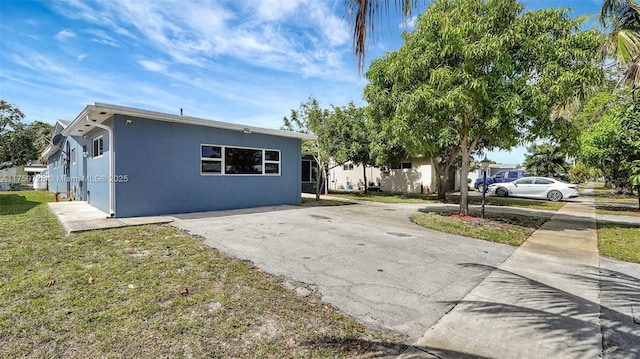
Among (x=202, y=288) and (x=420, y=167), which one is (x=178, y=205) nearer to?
(x=202, y=288)

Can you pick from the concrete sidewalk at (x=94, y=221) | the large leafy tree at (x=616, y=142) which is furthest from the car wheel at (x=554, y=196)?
the concrete sidewalk at (x=94, y=221)

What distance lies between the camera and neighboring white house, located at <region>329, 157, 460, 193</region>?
2222 centimetres

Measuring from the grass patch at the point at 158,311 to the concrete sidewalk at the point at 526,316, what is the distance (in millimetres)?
582

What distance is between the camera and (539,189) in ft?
60.0

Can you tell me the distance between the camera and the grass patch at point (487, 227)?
7.14m

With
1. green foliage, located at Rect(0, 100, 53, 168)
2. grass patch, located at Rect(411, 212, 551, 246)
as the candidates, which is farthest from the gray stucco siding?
green foliage, located at Rect(0, 100, 53, 168)

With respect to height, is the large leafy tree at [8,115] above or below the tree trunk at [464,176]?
Result: above

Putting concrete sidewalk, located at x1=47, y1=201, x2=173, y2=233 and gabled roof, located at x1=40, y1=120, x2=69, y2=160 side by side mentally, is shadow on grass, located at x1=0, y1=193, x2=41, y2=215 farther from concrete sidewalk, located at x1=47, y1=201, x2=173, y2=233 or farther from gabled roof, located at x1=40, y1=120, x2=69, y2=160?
gabled roof, located at x1=40, y1=120, x2=69, y2=160

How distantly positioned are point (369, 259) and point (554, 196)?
18.3 metres

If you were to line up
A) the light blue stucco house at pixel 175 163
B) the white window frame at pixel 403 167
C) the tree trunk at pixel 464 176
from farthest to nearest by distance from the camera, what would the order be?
the white window frame at pixel 403 167
the tree trunk at pixel 464 176
the light blue stucco house at pixel 175 163

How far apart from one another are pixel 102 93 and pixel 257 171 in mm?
9250

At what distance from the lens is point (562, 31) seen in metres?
7.51

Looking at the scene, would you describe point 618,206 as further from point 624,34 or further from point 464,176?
point 464,176

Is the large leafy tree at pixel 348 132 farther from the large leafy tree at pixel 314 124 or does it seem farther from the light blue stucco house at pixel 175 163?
the light blue stucco house at pixel 175 163
